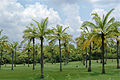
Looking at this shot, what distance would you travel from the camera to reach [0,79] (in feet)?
81.0

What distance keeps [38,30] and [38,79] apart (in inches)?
310

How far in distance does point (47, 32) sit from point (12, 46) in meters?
22.8

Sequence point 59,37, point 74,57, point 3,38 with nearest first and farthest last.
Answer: point 59,37, point 3,38, point 74,57

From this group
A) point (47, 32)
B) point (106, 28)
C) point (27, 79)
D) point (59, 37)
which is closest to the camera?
point (27, 79)

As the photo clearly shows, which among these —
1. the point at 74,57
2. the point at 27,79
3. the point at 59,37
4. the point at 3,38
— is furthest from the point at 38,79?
the point at 74,57

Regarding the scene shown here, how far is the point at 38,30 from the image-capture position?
2662 cm

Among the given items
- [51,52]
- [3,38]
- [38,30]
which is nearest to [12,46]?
[3,38]

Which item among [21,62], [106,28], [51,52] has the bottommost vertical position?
[21,62]

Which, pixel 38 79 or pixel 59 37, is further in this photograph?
pixel 59 37

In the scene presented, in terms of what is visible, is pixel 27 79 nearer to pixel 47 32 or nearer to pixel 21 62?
pixel 47 32

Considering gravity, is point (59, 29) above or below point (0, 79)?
above

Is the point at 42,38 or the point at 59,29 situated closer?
the point at 42,38

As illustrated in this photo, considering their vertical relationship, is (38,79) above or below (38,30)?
below

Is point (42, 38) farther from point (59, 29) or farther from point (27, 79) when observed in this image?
point (59, 29)
